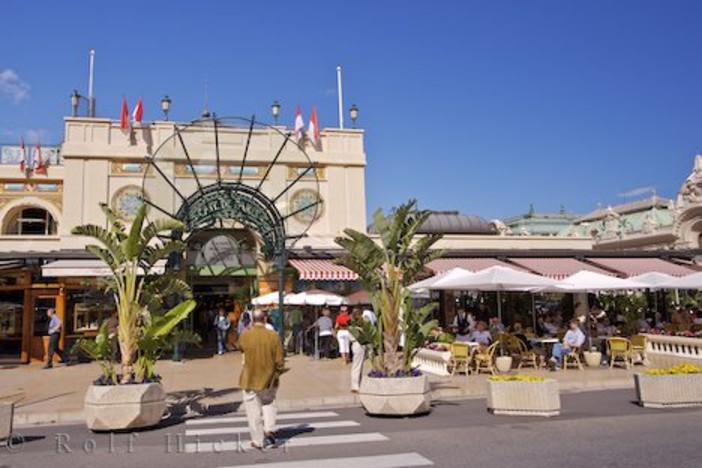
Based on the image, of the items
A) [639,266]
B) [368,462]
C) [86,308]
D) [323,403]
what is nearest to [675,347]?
[639,266]

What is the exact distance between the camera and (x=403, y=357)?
34.0 ft

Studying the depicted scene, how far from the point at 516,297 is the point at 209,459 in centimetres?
2003

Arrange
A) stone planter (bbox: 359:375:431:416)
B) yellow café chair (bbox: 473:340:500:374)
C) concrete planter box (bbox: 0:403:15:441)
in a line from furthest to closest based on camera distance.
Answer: yellow café chair (bbox: 473:340:500:374) → stone planter (bbox: 359:375:431:416) → concrete planter box (bbox: 0:403:15:441)

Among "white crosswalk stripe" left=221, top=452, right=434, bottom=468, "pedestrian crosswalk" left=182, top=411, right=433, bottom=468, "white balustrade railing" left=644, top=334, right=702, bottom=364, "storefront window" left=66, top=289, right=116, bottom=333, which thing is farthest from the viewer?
"storefront window" left=66, top=289, right=116, bottom=333

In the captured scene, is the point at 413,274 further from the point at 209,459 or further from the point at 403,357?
the point at 209,459

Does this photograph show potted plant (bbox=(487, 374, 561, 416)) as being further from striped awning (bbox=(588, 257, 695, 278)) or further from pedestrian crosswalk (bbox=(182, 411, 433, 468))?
striped awning (bbox=(588, 257, 695, 278))

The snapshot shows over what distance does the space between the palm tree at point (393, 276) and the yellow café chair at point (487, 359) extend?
3.59m

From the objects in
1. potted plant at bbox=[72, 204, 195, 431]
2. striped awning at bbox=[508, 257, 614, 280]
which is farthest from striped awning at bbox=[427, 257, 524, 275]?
potted plant at bbox=[72, 204, 195, 431]

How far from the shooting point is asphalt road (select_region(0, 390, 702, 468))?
6.61m

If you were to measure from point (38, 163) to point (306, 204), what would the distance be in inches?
439

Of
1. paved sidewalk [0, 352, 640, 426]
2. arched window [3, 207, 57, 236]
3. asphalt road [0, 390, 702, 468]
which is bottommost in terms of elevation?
asphalt road [0, 390, 702, 468]

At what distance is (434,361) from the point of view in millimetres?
15000

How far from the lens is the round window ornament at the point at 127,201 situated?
905 inches

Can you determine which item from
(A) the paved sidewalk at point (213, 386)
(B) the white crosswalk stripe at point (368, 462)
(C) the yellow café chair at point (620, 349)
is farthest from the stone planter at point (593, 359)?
(B) the white crosswalk stripe at point (368, 462)
